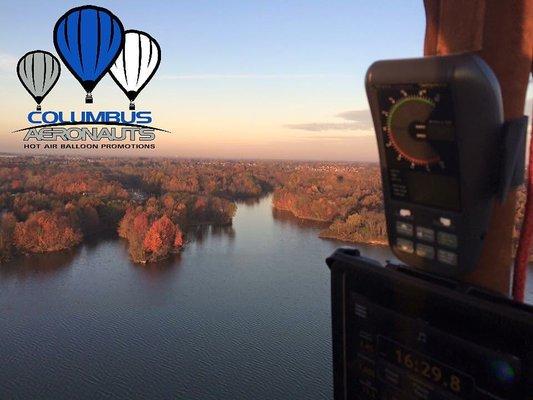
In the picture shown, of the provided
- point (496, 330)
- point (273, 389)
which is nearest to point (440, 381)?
point (496, 330)

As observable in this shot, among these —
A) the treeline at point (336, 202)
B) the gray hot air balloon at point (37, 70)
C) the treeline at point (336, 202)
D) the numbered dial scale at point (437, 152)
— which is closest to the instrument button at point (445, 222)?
the numbered dial scale at point (437, 152)

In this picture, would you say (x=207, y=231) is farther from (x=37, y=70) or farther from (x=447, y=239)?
(x=447, y=239)

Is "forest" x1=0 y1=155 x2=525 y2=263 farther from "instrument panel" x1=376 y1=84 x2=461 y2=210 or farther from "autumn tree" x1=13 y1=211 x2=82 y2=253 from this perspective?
"instrument panel" x1=376 y1=84 x2=461 y2=210

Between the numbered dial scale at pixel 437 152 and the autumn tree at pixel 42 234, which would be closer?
the numbered dial scale at pixel 437 152

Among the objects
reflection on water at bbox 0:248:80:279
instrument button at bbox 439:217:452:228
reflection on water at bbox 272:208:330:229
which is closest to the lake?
reflection on water at bbox 0:248:80:279

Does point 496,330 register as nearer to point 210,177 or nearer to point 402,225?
point 402,225

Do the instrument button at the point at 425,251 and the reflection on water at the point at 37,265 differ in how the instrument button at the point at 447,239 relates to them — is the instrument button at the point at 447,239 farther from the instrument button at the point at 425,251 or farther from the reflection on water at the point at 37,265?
the reflection on water at the point at 37,265
